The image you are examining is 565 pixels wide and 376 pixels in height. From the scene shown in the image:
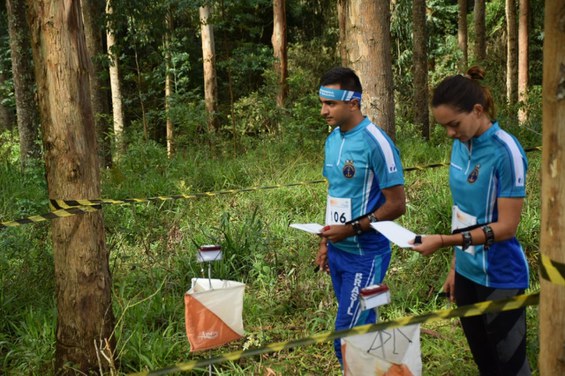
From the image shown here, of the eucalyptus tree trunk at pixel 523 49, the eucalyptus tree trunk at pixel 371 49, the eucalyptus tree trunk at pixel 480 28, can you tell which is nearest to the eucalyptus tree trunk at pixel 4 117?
the eucalyptus tree trunk at pixel 480 28

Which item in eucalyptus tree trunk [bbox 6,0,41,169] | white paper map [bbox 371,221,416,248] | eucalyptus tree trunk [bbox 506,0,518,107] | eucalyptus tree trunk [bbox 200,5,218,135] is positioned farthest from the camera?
eucalyptus tree trunk [bbox 506,0,518,107]

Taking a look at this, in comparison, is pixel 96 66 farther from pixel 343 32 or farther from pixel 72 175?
pixel 72 175

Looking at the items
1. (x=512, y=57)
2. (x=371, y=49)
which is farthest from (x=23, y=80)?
(x=512, y=57)

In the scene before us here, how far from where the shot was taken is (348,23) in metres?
5.82

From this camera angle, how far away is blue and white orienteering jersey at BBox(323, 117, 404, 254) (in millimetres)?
3002

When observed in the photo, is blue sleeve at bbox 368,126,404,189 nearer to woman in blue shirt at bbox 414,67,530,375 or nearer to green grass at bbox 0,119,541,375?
woman in blue shirt at bbox 414,67,530,375

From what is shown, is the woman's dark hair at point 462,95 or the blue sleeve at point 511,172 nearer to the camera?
the blue sleeve at point 511,172

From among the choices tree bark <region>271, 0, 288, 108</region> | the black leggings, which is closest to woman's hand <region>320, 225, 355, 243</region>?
the black leggings

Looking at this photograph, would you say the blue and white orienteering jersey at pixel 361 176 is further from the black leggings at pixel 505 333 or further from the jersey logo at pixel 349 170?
the black leggings at pixel 505 333

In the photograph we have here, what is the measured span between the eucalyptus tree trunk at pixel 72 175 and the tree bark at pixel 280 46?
39.8 ft

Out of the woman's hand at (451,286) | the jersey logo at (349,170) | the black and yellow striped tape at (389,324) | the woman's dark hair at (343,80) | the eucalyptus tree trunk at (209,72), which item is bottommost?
the woman's hand at (451,286)

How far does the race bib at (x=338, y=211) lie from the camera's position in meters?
3.08

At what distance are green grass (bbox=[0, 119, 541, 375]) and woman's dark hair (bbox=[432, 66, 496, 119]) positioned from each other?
76.9 inches

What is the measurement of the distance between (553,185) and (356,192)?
1510 millimetres
